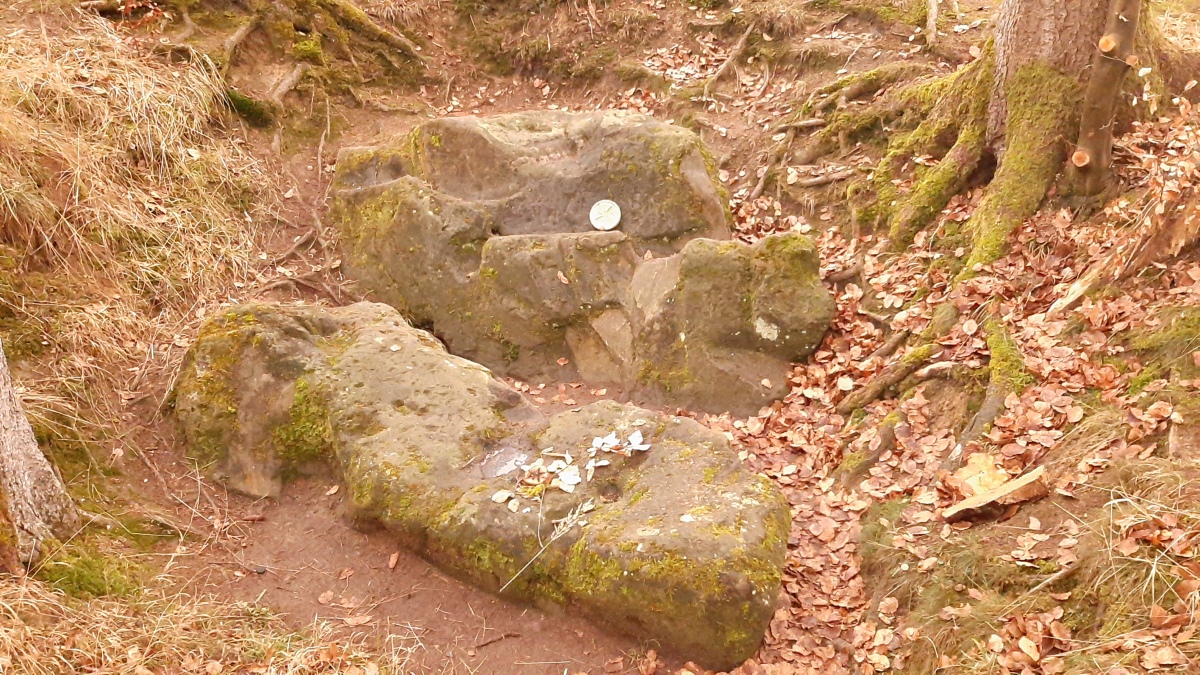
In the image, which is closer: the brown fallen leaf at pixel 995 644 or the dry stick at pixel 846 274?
the brown fallen leaf at pixel 995 644

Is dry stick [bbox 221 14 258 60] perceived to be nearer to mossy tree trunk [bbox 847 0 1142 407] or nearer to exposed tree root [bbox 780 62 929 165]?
exposed tree root [bbox 780 62 929 165]

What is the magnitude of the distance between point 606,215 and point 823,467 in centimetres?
Result: 333

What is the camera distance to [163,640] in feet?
12.3

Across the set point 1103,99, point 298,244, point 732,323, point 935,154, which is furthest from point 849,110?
point 298,244

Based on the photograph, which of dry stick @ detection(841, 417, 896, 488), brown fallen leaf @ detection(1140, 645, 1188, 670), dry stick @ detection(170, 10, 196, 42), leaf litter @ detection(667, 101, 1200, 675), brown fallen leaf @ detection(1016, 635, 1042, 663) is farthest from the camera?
dry stick @ detection(170, 10, 196, 42)

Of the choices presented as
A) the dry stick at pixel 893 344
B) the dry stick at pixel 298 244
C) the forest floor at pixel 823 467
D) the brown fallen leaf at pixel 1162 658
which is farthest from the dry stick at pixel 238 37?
the brown fallen leaf at pixel 1162 658

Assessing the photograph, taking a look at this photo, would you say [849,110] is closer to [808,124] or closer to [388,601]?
[808,124]

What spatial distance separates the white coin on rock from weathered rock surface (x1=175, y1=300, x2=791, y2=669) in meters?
2.28

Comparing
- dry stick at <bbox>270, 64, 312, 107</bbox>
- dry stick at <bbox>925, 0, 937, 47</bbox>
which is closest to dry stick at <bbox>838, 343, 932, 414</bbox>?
dry stick at <bbox>925, 0, 937, 47</bbox>

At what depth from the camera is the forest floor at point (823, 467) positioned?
11.8ft

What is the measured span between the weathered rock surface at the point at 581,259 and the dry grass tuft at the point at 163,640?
3.16 m

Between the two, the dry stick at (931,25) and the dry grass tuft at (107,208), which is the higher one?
the dry stick at (931,25)

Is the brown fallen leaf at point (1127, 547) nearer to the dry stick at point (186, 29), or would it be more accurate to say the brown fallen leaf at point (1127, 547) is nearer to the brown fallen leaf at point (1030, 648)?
the brown fallen leaf at point (1030, 648)

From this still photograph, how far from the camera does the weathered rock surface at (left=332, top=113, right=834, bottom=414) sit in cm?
642
